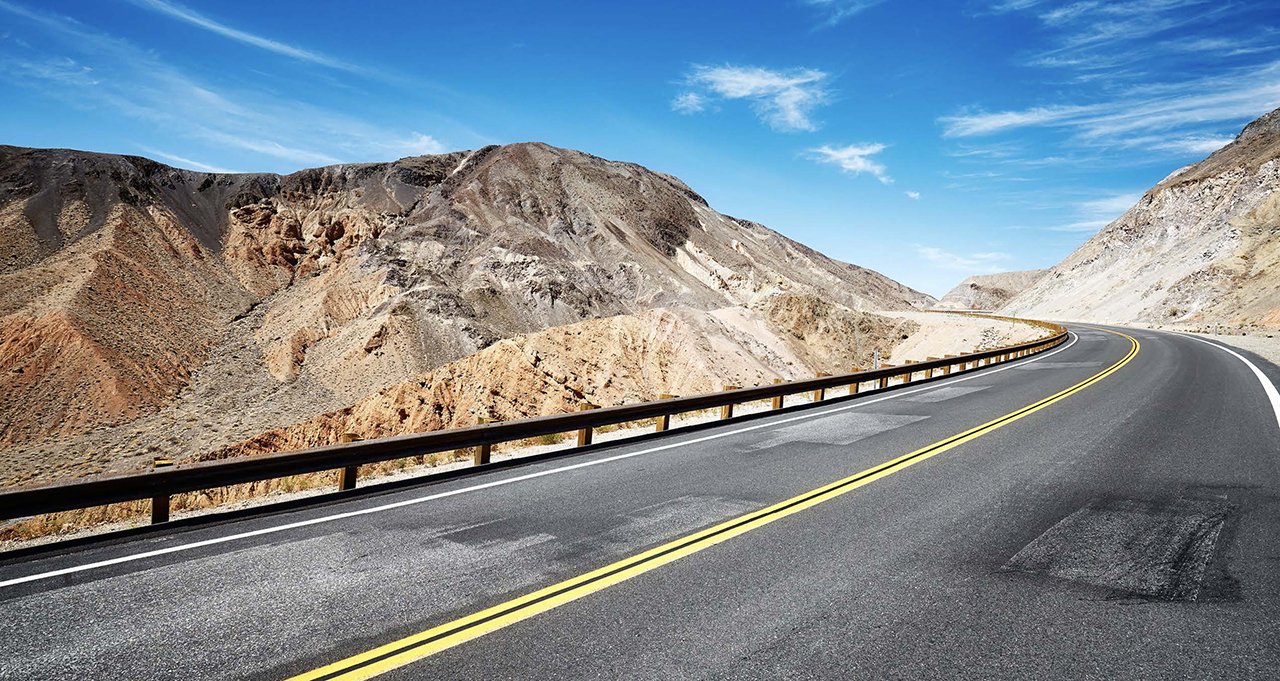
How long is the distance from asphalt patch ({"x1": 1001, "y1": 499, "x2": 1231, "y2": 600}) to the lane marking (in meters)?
2.03

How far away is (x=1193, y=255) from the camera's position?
70.7 meters

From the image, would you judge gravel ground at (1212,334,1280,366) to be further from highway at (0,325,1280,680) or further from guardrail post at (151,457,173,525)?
guardrail post at (151,457,173,525)

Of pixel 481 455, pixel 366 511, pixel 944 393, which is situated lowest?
pixel 366 511

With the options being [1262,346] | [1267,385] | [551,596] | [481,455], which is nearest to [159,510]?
[481,455]

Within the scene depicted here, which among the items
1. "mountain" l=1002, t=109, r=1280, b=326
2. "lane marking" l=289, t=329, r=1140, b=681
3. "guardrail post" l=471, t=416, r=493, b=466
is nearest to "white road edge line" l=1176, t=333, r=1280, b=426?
"lane marking" l=289, t=329, r=1140, b=681

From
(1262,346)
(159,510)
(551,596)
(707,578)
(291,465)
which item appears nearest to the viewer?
(551,596)

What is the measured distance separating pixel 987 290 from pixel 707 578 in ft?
599

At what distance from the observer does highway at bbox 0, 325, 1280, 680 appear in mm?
3537

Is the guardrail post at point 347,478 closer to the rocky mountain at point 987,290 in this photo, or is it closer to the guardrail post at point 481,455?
the guardrail post at point 481,455

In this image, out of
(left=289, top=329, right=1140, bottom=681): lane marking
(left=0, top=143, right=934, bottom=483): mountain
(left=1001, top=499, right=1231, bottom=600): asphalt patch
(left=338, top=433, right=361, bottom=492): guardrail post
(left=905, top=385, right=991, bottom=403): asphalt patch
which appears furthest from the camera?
(left=0, top=143, right=934, bottom=483): mountain

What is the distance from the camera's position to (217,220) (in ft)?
221

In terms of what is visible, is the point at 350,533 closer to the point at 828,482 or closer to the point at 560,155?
the point at 828,482

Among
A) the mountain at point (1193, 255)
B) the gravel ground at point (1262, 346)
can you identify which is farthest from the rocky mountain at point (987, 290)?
the gravel ground at point (1262, 346)

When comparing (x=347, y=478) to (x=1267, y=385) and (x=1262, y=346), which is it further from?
(x=1262, y=346)
